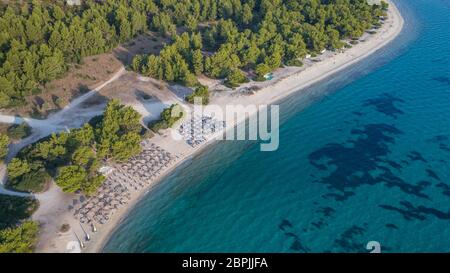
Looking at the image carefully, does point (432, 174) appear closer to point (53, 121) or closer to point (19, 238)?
point (19, 238)

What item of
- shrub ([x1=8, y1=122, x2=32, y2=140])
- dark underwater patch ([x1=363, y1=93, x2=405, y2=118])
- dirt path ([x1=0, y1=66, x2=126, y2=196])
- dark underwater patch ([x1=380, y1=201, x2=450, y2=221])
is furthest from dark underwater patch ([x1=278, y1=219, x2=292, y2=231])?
shrub ([x1=8, y1=122, x2=32, y2=140])

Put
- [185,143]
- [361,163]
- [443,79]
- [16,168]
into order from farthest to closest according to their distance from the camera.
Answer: [443,79] < [185,143] < [361,163] < [16,168]

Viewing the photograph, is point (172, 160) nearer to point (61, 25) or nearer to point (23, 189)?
point (23, 189)

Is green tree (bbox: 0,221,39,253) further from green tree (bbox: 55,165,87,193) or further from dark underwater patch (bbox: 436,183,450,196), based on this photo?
dark underwater patch (bbox: 436,183,450,196)

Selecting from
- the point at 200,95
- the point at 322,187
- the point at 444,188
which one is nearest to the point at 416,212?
the point at 444,188

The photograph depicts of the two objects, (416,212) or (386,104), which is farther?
(386,104)

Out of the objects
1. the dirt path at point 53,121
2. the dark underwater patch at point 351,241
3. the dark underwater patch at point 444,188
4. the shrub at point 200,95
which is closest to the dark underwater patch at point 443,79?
the dark underwater patch at point 444,188
